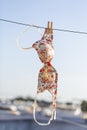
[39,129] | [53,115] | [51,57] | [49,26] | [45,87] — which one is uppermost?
[49,26]

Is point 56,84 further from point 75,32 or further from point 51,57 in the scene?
point 75,32

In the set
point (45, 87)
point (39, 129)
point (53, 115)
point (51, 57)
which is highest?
point (51, 57)

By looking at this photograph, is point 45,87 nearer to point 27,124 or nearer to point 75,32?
point 75,32

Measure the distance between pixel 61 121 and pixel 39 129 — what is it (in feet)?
2.72

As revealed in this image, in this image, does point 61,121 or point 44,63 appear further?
point 61,121

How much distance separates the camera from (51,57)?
4520 mm

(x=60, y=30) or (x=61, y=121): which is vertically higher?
(x=60, y=30)

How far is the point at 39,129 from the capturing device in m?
14.5

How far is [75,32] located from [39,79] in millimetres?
643

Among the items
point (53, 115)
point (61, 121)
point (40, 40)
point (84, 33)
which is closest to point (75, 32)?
point (84, 33)

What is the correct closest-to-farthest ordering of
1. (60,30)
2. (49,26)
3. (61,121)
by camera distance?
(49,26), (60,30), (61,121)

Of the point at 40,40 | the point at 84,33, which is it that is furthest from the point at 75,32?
the point at 40,40

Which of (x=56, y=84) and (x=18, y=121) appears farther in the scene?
(x=18, y=121)

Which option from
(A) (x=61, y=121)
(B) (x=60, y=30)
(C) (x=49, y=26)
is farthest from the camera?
(A) (x=61, y=121)
